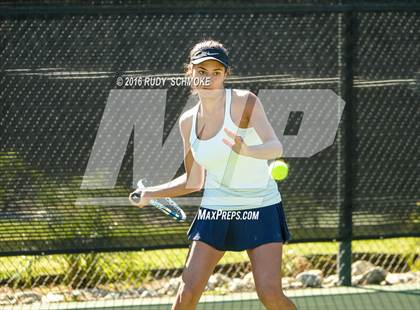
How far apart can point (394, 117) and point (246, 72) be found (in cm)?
116

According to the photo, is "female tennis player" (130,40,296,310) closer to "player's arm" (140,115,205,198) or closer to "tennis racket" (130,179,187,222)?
"player's arm" (140,115,205,198)

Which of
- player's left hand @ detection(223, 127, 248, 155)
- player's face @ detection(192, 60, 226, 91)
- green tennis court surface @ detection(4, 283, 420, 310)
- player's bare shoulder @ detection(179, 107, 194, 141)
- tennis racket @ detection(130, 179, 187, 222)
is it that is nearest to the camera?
player's left hand @ detection(223, 127, 248, 155)

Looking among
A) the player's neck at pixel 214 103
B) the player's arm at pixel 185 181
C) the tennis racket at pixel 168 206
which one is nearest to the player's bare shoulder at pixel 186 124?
the player's arm at pixel 185 181

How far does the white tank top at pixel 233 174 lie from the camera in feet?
14.2

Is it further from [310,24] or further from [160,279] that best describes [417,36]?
[160,279]

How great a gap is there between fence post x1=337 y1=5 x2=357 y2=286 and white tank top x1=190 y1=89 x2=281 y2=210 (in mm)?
2197

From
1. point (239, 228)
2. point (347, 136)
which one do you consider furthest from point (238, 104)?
point (347, 136)

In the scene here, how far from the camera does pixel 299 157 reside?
6438mm

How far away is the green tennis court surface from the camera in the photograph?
6.14 meters

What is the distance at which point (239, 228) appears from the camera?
14.2 ft

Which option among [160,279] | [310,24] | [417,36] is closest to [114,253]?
[160,279]

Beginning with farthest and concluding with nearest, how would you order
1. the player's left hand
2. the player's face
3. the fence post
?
1. the fence post
2. the player's face
3. the player's left hand

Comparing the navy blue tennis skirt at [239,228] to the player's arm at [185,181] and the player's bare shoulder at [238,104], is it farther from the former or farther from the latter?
the player's bare shoulder at [238,104]

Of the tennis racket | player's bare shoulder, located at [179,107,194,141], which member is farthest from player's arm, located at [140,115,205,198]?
the tennis racket
